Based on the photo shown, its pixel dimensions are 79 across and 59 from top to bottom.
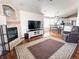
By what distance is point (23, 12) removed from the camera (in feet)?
16.7

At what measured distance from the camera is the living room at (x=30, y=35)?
2.84 meters

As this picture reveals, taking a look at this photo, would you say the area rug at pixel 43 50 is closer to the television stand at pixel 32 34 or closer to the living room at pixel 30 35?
the living room at pixel 30 35

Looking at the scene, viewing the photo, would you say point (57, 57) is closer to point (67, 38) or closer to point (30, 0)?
point (67, 38)

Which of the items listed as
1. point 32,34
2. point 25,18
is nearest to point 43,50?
point 32,34

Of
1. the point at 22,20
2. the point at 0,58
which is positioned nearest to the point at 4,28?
the point at 0,58

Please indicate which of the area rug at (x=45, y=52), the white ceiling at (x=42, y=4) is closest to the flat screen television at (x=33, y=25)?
the white ceiling at (x=42, y=4)

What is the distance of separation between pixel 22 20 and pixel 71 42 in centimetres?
375

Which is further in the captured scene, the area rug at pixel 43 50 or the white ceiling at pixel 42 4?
the white ceiling at pixel 42 4

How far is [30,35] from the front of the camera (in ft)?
17.3

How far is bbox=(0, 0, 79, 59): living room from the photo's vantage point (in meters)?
2.84

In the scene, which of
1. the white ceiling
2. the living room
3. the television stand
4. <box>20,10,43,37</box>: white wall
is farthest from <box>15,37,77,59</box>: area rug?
the white ceiling

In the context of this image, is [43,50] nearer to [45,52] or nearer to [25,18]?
[45,52]

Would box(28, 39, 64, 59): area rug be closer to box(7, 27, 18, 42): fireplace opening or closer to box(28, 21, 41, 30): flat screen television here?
box(7, 27, 18, 42): fireplace opening

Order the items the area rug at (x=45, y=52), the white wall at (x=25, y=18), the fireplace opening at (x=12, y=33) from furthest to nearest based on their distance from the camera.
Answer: the white wall at (x=25, y=18)
the fireplace opening at (x=12, y=33)
the area rug at (x=45, y=52)
